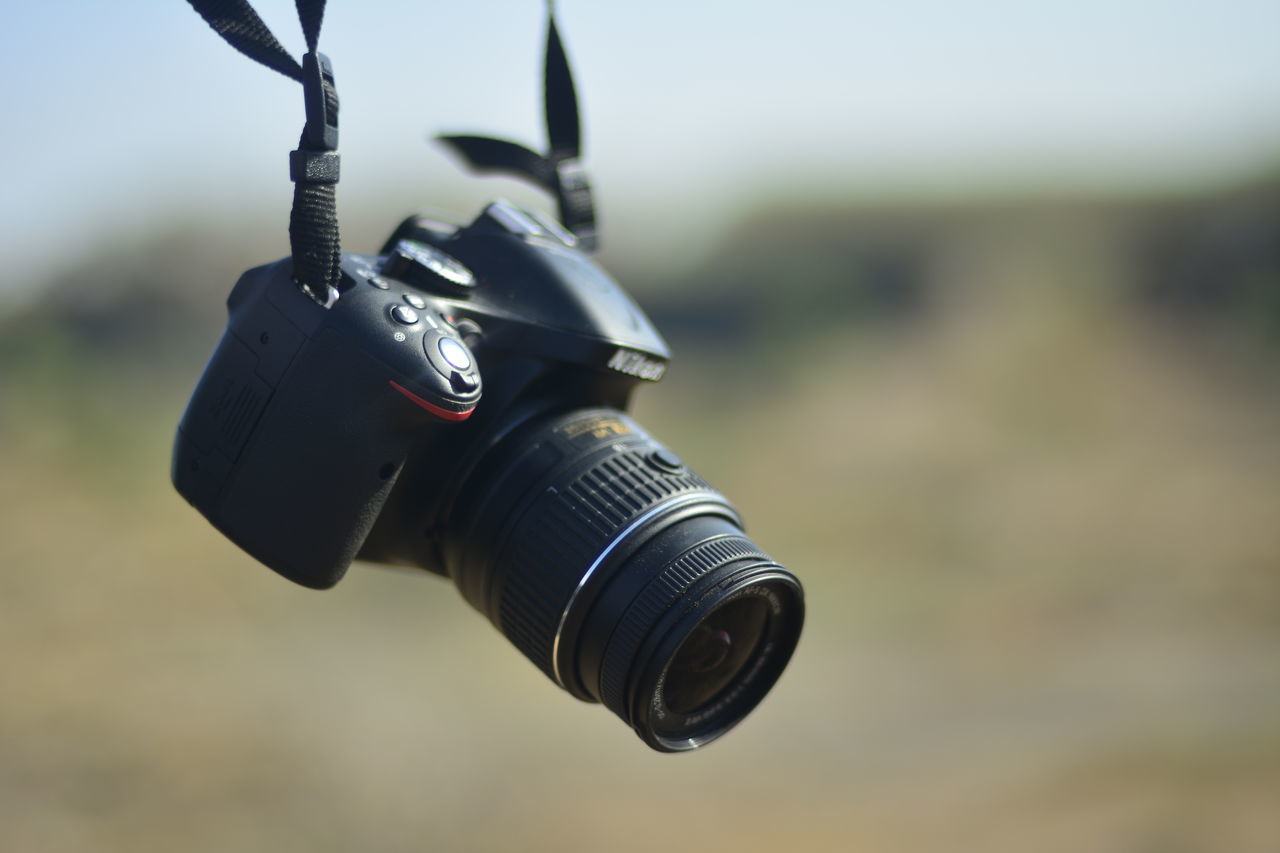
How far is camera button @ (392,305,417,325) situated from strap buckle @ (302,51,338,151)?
0.16 m

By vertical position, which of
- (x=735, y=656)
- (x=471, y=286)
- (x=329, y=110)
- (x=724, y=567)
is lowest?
(x=735, y=656)

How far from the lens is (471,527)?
1226 millimetres

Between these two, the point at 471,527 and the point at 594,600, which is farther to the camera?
the point at 471,527

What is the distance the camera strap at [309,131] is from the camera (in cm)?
98

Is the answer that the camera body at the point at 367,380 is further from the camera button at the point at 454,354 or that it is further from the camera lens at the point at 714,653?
the camera lens at the point at 714,653

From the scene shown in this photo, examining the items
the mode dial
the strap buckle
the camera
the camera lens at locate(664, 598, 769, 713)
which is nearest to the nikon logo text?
the camera

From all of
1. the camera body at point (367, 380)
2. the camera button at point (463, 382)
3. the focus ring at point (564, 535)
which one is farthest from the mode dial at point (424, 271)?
the focus ring at point (564, 535)

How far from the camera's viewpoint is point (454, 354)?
106 centimetres

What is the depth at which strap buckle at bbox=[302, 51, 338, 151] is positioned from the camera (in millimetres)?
968

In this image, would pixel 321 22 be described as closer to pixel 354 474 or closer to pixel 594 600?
pixel 354 474

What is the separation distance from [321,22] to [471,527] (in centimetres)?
53

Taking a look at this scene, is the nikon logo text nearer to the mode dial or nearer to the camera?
the camera

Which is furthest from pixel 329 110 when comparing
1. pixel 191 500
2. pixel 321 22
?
pixel 191 500

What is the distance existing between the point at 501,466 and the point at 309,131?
16.0 inches
